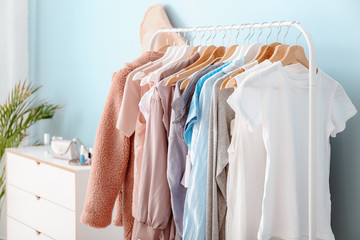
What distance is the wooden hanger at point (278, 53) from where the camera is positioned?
5.90 feet

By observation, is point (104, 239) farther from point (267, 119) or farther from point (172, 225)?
point (267, 119)

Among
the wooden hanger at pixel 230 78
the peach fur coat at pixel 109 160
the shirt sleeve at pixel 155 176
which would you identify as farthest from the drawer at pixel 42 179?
the wooden hanger at pixel 230 78

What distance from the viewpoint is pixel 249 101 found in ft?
5.38

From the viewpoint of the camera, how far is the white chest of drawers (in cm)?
282

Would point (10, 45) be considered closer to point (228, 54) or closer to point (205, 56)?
point (205, 56)

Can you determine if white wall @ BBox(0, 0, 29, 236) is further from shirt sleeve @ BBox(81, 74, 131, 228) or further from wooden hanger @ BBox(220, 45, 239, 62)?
wooden hanger @ BBox(220, 45, 239, 62)

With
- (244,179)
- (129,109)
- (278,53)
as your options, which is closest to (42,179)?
(129,109)

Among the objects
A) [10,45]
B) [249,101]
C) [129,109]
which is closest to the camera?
[249,101]

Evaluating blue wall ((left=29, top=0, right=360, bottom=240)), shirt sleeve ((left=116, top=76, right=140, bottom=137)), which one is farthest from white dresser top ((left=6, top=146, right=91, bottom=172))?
shirt sleeve ((left=116, top=76, right=140, bottom=137))

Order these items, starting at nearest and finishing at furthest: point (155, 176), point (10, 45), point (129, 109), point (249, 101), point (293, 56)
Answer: point (249, 101) → point (293, 56) → point (155, 176) → point (129, 109) → point (10, 45)

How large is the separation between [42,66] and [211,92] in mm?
2657

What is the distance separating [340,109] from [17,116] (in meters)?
2.80

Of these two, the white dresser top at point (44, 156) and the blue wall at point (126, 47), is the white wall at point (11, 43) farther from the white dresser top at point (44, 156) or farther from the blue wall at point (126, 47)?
the white dresser top at point (44, 156)

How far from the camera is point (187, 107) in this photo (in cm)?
190
